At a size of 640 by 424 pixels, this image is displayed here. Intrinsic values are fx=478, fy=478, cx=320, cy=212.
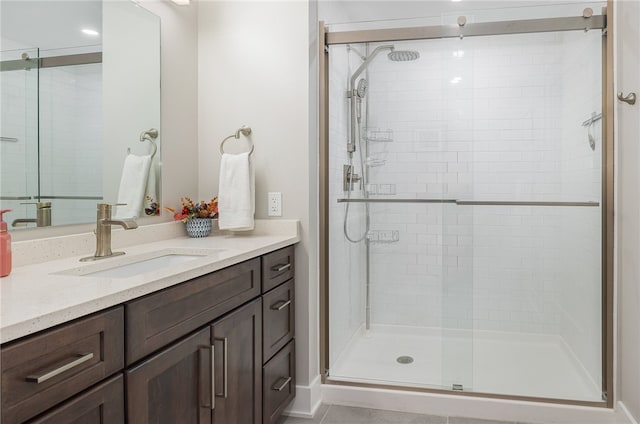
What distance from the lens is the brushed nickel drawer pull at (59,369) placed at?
87cm

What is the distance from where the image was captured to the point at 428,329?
255cm

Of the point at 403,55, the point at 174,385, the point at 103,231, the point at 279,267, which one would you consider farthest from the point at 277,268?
the point at 403,55

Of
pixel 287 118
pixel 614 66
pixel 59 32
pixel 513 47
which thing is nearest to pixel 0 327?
pixel 59 32

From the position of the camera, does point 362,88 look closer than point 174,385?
No

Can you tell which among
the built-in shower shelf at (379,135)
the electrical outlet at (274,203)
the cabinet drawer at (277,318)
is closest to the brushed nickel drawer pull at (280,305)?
the cabinet drawer at (277,318)

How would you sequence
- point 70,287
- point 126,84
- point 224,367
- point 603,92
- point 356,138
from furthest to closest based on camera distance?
point 356,138 < point 603,92 < point 126,84 < point 224,367 < point 70,287

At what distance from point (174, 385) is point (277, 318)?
→ 0.82 metres

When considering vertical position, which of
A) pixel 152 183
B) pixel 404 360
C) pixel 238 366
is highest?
pixel 152 183

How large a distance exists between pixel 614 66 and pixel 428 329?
1.57 meters

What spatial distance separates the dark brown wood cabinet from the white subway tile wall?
75cm

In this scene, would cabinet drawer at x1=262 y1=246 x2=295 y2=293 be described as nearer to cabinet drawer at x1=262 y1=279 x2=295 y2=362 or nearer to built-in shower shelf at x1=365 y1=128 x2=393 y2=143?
cabinet drawer at x1=262 y1=279 x2=295 y2=362

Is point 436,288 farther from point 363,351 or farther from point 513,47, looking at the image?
point 513,47

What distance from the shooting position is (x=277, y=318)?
6.97ft

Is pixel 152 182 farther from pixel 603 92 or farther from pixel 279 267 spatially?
pixel 603 92
